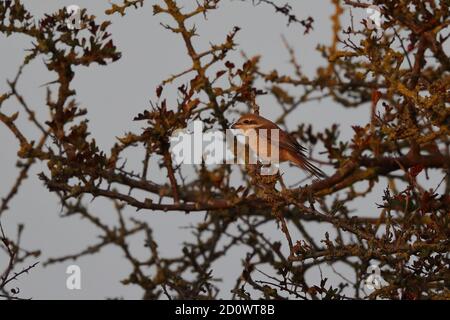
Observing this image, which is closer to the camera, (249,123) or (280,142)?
(249,123)

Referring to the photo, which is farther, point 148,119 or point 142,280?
point 142,280

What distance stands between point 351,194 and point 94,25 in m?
3.72

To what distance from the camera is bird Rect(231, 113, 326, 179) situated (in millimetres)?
8228

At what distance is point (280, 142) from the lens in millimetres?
8812

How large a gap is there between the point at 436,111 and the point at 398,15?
0.72m

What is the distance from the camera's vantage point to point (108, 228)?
9.34m

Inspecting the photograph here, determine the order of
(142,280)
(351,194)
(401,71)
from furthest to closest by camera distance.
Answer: (351,194) < (142,280) < (401,71)

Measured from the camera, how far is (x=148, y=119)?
548 centimetres

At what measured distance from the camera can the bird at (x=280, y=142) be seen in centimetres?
823
